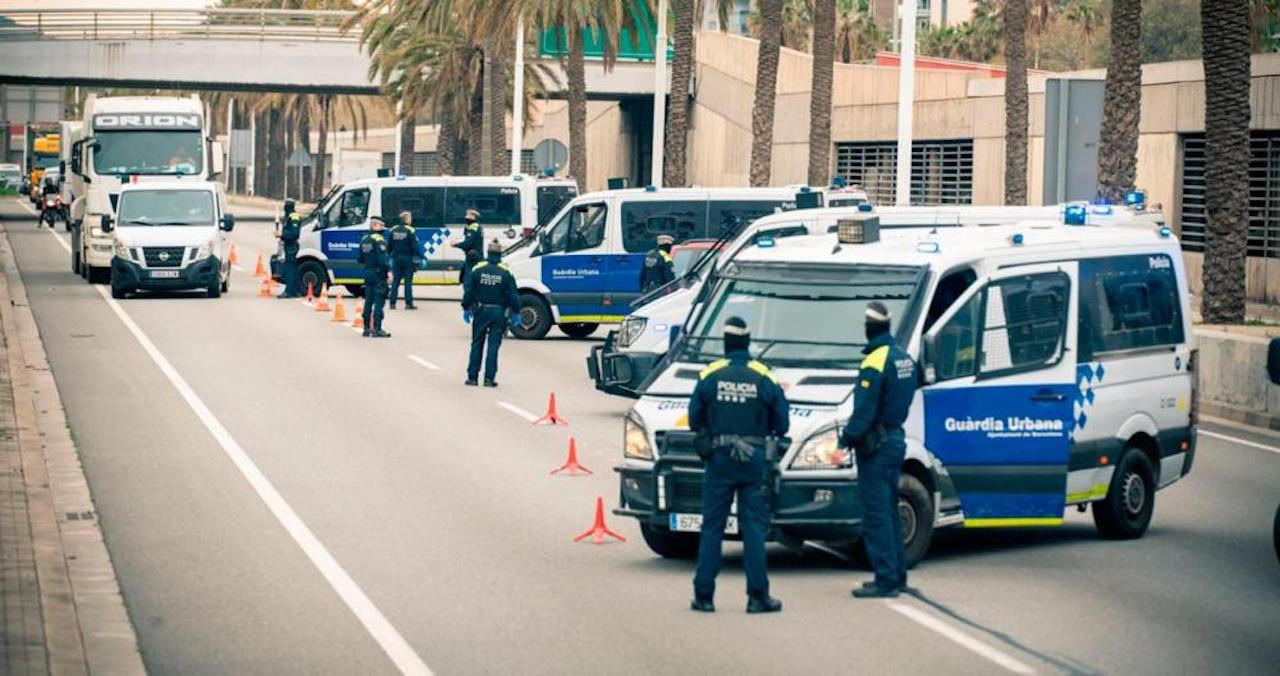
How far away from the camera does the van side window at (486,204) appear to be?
136 feet

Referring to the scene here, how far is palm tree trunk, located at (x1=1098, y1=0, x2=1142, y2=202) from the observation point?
103 feet

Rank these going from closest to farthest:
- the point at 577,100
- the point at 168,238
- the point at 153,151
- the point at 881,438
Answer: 1. the point at 881,438
2. the point at 168,238
3. the point at 153,151
4. the point at 577,100

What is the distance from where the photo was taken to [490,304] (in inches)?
1009

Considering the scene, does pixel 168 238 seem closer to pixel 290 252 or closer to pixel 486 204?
pixel 290 252

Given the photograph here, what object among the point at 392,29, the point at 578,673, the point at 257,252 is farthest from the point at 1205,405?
the point at 392,29

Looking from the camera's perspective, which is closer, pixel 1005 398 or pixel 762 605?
pixel 762 605

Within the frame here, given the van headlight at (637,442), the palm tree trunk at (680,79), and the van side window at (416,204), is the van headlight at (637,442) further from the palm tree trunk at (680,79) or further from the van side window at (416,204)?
the palm tree trunk at (680,79)

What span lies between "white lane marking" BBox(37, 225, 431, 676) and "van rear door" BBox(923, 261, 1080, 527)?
3679 millimetres

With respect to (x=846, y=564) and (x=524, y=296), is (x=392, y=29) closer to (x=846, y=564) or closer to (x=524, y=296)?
(x=524, y=296)

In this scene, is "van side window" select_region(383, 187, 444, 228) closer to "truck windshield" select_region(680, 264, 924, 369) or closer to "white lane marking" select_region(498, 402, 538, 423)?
"white lane marking" select_region(498, 402, 538, 423)

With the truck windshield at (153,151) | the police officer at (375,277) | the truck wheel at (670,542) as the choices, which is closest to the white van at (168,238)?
the truck windshield at (153,151)

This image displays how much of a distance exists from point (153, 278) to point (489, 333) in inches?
625

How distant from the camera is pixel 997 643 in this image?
11359 mm

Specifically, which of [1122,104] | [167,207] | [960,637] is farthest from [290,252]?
[960,637]
